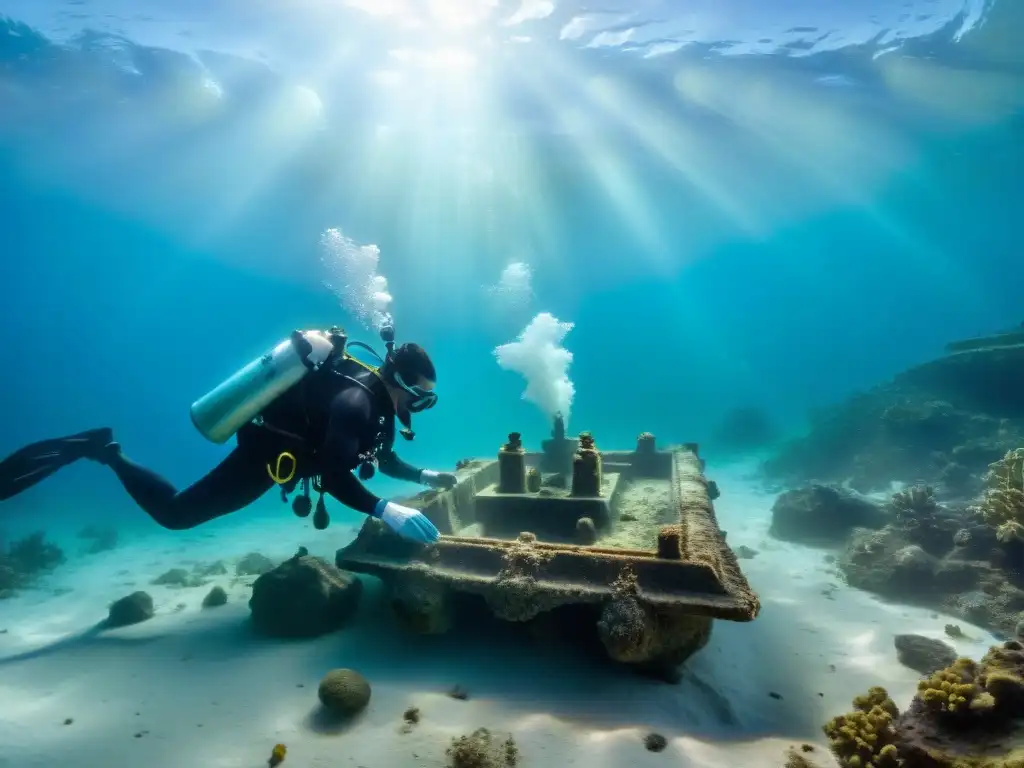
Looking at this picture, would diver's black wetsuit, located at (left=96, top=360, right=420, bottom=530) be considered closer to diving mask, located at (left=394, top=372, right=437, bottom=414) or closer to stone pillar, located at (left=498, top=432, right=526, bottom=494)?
diving mask, located at (left=394, top=372, right=437, bottom=414)

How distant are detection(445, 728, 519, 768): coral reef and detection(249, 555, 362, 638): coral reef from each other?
3006mm

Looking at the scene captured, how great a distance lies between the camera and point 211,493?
18.3ft

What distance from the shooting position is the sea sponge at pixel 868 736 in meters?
3.33

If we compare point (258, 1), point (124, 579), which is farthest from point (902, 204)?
point (124, 579)

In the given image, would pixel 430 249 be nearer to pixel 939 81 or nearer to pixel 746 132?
pixel 746 132

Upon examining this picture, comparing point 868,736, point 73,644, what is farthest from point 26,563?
point 868,736

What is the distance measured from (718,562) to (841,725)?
5.58 feet

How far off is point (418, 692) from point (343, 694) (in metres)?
0.79

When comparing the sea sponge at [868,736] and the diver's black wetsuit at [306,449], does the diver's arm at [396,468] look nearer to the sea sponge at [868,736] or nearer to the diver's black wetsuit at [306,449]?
the diver's black wetsuit at [306,449]

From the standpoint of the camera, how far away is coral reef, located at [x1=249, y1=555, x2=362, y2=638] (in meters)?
6.21

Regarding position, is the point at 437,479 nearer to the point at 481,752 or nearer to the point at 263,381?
the point at 263,381

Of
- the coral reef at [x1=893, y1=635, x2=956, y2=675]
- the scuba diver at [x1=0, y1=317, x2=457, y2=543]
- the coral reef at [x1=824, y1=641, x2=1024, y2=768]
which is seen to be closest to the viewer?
the coral reef at [x1=824, y1=641, x2=1024, y2=768]

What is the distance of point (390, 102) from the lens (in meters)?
29.1

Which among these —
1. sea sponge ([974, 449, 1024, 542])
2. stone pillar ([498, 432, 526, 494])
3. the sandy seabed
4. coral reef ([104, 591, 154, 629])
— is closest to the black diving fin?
the sandy seabed
